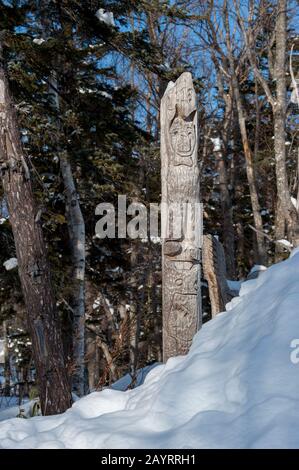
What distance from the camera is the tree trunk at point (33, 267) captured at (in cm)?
446

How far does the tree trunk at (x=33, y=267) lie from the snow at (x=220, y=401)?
1.48 metres

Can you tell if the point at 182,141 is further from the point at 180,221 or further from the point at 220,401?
the point at 220,401

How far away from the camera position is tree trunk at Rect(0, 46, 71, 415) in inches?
176

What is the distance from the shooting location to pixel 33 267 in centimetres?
461

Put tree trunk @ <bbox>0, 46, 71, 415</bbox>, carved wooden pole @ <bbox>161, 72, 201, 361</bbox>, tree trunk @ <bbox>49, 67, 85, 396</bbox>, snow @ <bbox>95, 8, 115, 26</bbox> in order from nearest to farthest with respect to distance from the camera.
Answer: carved wooden pole @ <bbox>161, 72, 201, 361</bbox>, tree trunk @ <bbox>0, 46, 71, 415</bbox>, snow @ <bbox>95, 8, 115, 26</bbox>, tree trunk @ <bbox>49, 67, 85, 396</bbox>

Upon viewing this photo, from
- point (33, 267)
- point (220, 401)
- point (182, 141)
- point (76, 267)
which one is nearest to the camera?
point (220, 401)

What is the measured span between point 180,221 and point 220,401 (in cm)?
206

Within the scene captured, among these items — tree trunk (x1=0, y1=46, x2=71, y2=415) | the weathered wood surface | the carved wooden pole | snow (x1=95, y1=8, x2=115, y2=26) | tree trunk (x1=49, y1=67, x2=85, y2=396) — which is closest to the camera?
the carved wooden pole

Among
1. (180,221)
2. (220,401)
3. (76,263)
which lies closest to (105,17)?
(180,221)

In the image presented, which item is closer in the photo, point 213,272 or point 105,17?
point 213,272

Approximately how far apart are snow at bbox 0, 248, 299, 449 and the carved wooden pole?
34.3 inches

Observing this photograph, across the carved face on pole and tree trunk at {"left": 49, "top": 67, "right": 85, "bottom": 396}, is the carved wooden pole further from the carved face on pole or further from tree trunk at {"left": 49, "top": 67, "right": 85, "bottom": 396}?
tree trunk at {"left": 49, "top": 67, "right": 85, "bottom": 396}

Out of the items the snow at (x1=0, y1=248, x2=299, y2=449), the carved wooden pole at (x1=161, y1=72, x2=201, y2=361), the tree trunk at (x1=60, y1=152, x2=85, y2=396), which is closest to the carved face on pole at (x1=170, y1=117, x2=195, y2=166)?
the carved wooden pole at (x1=161, y1=72, x2=201, y2=361)

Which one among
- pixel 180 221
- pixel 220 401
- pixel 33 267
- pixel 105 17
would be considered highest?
pixel 105 17
